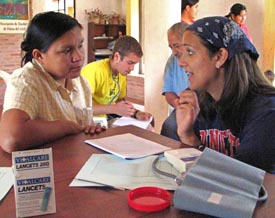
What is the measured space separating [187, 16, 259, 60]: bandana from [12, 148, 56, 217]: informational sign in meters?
0.81

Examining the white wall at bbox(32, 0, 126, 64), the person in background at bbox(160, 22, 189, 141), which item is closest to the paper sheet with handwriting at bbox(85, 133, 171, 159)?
the person in background at bbox(160, 22, 189, 141)

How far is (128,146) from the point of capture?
1.23 m

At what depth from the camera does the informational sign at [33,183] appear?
69cm

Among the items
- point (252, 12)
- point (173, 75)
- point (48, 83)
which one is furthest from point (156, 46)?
point (48, 83)

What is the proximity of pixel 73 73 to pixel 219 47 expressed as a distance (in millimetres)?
667

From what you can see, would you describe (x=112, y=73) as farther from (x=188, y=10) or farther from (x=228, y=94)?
(x=228, y=94)

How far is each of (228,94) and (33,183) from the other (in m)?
0.83

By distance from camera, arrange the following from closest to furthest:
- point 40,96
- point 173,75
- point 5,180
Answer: point 5,180 < point 40,96 < point 173,75

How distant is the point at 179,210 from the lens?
757 millimetres

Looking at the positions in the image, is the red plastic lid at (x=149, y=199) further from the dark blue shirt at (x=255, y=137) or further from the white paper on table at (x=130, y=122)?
the white paper on table at (x=130, y=122)

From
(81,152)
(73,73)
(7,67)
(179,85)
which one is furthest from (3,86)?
(81,152)

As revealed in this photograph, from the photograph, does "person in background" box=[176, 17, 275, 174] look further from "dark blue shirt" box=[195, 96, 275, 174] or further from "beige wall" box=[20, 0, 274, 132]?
"beige wall" box=[20, 0, 274, 132]

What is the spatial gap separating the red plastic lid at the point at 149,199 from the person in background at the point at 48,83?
0.58 meters

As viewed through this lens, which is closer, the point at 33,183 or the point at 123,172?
the point at 33,183
